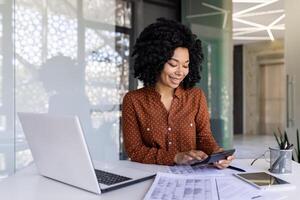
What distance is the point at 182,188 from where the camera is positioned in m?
1.02

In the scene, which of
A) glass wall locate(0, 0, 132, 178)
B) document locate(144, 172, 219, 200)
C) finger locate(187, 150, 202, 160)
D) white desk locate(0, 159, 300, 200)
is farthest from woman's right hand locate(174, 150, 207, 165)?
glass wall locate(0, 0, 132, 178)

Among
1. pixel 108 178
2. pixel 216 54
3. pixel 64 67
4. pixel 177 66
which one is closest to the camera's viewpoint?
pixel 108 178

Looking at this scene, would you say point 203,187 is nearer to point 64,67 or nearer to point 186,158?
point 186,158

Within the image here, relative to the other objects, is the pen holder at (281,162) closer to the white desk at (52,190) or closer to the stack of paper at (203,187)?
the white desk at (52,190)

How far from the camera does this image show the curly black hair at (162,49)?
1.55 m

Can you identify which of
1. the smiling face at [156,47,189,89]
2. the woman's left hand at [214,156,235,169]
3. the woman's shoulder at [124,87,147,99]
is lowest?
the woman's left hand at [214,156,235,169]

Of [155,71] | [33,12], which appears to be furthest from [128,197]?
[33,12]

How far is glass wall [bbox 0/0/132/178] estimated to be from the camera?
9.86 feet

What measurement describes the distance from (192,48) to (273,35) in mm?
8471

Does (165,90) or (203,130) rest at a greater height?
(165,90)

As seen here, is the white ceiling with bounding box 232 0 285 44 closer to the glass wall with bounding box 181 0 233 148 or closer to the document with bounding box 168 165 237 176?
the glass wall with bounding box 181 0 233 148

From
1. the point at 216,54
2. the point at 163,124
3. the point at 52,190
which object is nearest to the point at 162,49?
the point at 163,124

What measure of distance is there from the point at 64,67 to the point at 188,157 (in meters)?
2.39

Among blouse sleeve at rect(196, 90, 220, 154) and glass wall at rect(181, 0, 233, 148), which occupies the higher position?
glass wall at rect(181, 0, 233, 148)
